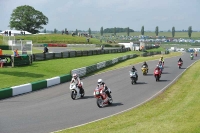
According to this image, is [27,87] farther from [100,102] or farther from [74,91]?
[100,102]

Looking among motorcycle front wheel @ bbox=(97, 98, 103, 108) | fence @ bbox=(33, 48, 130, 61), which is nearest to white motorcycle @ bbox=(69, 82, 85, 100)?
motorcycle front wheel @ bbox=(97, 98, 103, 108)

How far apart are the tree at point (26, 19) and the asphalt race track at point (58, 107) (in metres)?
94.1

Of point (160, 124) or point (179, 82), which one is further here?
point (179, 82)

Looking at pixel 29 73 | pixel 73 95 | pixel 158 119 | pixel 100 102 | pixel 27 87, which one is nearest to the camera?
pixel 158 119

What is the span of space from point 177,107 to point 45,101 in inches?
316

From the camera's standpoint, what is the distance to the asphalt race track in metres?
13.9

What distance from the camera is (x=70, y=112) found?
16.4 meters

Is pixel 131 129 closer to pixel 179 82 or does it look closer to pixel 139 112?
pixel 139 112

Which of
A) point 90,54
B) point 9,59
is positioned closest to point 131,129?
point 9,59

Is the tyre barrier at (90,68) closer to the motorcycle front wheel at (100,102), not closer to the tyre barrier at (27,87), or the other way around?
the tyre barrier at (27,87)

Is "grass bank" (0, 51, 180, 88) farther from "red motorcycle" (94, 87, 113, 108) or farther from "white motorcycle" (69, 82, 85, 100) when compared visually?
"red motorcycle" (94, 87, 113, 108)

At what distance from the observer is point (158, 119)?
1341cm

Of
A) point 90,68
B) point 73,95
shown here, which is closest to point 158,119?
point 73,95

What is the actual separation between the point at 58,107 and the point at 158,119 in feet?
21.0
